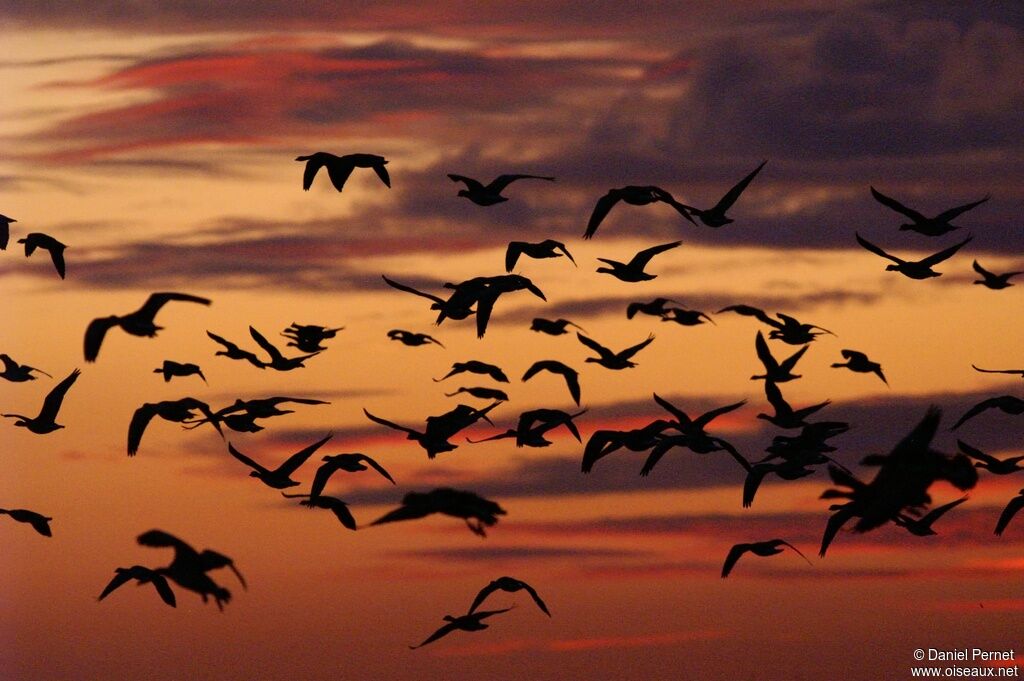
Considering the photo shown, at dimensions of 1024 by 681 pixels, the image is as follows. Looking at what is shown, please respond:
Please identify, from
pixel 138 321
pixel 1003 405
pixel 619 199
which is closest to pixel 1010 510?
pixel 1003 405

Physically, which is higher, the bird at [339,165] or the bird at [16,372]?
the bird at [339,165]

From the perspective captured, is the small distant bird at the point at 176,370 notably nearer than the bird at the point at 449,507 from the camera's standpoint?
No

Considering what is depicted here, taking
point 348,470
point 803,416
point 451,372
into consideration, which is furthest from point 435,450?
point 803,416

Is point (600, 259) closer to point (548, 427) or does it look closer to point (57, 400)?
point (548, 427)

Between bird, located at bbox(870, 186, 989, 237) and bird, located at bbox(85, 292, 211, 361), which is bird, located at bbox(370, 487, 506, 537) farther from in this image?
bird, located at bbox(870, 186, 989, 237)

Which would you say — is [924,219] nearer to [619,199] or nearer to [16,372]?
[619,199]

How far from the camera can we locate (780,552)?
4331 cm

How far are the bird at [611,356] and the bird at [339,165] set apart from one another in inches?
296

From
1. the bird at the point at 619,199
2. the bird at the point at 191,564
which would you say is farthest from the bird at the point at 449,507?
the bird at the point at 619,199

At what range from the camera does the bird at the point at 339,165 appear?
42.6m

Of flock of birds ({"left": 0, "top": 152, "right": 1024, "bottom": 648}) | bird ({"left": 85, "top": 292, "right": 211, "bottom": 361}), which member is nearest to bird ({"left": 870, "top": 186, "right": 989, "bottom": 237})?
flock of birds ({"left": 0, "top": 152, "right": 1024, "bottom": 648})

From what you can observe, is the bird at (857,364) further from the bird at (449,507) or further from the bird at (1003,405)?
the bird at (449,507)

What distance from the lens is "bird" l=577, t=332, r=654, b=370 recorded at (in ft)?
154

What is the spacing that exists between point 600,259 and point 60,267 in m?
14.5
